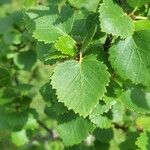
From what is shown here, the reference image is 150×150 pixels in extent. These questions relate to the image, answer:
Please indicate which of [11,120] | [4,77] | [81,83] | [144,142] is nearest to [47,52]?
[81,83]

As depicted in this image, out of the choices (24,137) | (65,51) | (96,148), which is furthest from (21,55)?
(65,51)

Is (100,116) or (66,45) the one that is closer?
(66,45)

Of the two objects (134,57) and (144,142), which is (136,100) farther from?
(134,57)

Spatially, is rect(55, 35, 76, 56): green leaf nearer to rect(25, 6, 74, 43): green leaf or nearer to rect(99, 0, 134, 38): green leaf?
rect(25, 6, 74, 43): green leaf

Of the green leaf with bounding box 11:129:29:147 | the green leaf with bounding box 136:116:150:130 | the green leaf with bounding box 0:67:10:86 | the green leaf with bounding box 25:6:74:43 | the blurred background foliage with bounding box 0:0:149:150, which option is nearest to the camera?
the green leaf with bounding box 25:6:74:43

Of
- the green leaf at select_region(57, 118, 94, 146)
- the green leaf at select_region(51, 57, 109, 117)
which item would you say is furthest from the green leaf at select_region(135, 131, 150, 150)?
the green leaf at select_region(51, 57, 109, 117)

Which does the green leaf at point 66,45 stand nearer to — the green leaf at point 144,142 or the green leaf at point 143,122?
the green leaf at point 144,142
